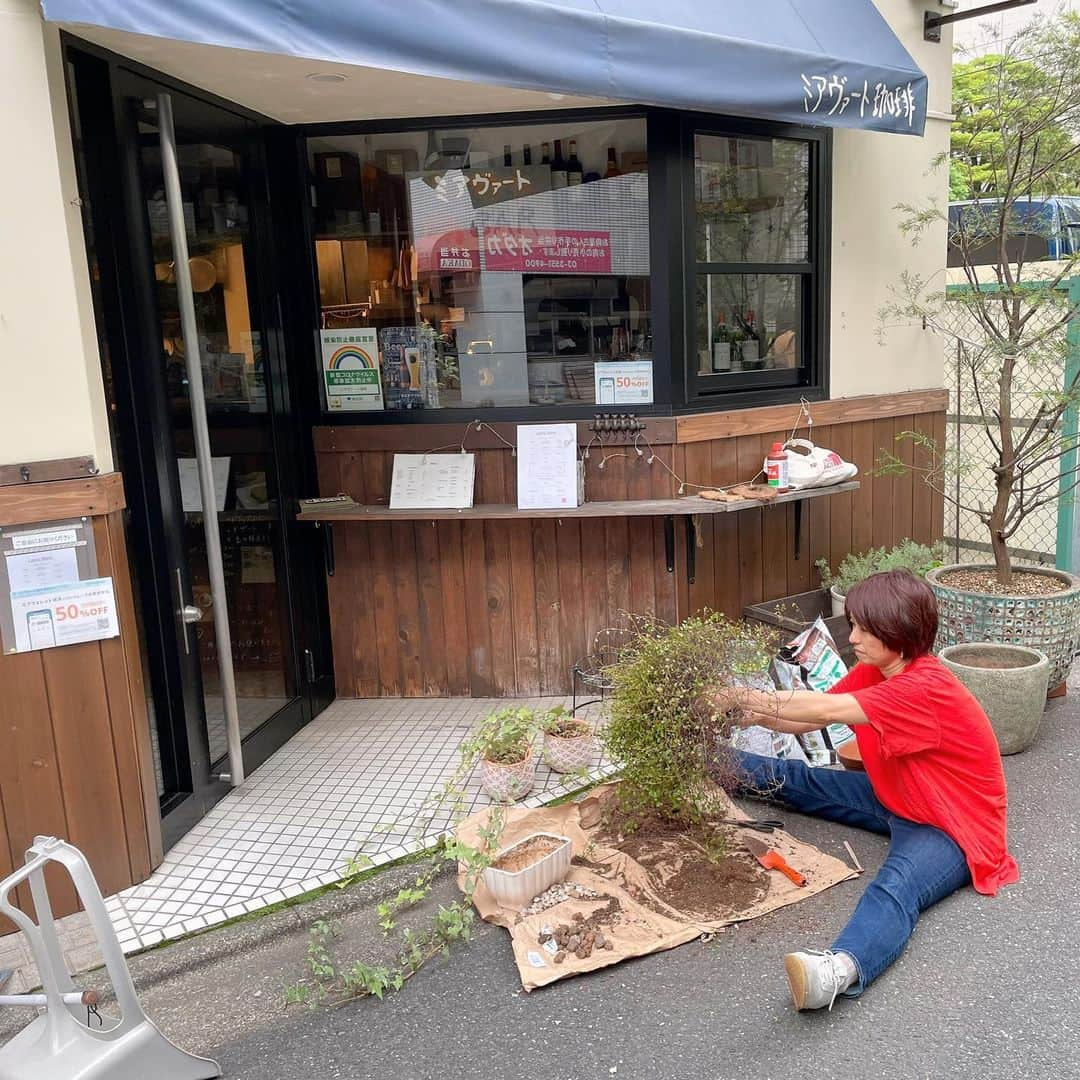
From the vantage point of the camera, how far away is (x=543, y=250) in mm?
4723

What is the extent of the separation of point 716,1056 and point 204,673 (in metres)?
2.45

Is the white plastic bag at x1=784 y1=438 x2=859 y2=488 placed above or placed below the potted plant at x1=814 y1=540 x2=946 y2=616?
above

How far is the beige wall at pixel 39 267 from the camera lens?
2910mm

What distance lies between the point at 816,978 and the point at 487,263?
3.40 metres

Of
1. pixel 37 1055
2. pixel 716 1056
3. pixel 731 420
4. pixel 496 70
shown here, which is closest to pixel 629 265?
pixel 731 420

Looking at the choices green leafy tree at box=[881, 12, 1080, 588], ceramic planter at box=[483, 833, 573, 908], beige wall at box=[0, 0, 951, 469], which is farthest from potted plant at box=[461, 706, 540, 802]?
green leafy tree at box=[881, 12, 1080, 588]

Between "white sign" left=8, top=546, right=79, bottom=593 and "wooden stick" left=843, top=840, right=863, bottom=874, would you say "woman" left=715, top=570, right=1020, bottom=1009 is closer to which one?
"wooden stick" left=843, top=840, right=863, bottom=874

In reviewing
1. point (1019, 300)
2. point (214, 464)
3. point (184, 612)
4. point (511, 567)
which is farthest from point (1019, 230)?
point (184, 612)

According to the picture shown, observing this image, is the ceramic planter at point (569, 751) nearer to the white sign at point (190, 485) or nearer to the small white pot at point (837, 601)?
the white sign at point (190, 485)

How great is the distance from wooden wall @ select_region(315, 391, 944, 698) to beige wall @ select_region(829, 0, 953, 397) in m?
0.80

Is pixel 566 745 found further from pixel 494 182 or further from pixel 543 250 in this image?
pixel 494 182

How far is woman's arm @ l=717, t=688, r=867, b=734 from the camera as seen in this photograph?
3.12 meters

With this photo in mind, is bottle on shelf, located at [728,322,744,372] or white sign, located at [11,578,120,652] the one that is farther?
bottle on shelf, located at [728,322,744,372]

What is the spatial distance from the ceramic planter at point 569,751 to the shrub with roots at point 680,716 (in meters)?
0.69
